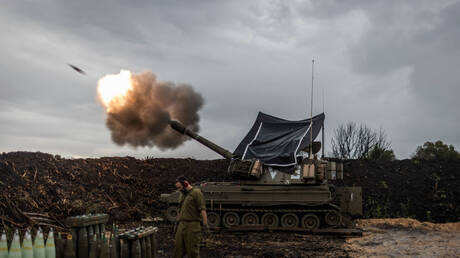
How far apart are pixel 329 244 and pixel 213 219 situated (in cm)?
482

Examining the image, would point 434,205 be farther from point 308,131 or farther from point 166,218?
point 166,218

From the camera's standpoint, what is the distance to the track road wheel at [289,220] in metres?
16.4

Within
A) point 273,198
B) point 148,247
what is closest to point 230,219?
point 273,198

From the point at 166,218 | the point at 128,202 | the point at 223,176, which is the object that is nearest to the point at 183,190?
the point at 166,218

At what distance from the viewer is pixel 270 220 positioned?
16.6 metres

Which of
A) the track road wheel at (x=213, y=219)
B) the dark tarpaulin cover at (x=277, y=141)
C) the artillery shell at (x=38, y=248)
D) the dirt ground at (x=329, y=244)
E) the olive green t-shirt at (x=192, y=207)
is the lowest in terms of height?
the dirt ground at (x=329, y=244)

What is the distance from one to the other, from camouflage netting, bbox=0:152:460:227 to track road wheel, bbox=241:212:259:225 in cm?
505

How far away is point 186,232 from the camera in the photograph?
904cm

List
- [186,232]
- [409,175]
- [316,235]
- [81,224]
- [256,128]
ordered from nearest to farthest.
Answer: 1. [81,224]
2. [186,232]
3. [316,235]
4. [256,128]
5. [409,175]

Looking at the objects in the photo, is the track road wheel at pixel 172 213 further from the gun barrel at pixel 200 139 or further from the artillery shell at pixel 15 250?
the artillery shell at pixel 15 250

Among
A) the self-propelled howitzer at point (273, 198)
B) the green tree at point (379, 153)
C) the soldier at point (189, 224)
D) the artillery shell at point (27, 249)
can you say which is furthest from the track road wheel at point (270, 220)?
the green tree at point (379, 153)

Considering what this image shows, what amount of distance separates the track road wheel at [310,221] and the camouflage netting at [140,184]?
7155 millimetres

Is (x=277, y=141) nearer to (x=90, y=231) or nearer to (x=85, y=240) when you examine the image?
(x=90, y=231)

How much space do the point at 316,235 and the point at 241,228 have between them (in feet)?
8.80
